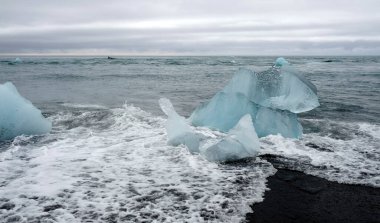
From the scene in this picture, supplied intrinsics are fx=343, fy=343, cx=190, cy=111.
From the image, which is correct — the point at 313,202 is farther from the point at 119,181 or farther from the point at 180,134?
the point at 180,134

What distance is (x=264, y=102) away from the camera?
8789 millimetres

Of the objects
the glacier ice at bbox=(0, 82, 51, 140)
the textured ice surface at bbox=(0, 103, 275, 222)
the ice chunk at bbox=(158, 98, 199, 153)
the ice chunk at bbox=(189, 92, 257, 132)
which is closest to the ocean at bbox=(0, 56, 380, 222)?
the textured ice surface at bbox=(0, 103, 275, 222)

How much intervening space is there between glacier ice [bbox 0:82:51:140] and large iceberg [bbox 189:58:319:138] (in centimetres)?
392

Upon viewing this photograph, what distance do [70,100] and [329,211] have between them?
11.8 metres

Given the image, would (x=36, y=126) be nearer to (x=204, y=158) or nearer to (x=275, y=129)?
(x=204, y=158)

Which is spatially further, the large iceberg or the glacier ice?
the large iceberg

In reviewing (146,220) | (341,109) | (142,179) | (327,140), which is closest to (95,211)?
(146,220)

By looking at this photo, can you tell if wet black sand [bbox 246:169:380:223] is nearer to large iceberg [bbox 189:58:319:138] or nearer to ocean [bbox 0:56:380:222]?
ocean [bbox 0:56:380:222]

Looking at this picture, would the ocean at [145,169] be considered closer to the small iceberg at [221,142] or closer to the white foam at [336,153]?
the white foam at [336,153]

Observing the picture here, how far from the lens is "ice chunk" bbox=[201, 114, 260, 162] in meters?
6.64

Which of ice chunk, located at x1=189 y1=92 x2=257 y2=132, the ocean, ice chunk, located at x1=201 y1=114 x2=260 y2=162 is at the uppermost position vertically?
ice chunk, located at x1=189 y1=92 x2=257 y2=132

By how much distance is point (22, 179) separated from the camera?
5559mm

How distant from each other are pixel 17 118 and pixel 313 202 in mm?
6920

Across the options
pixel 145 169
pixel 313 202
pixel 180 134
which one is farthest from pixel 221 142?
pixel 313 202
